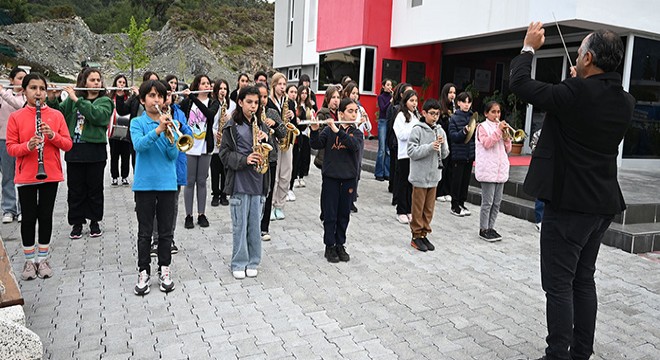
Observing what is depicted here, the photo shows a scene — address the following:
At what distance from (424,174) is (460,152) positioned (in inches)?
81.2

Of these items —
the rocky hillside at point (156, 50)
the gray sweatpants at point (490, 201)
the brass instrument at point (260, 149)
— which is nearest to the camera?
the brass instrument at point (260, 149)

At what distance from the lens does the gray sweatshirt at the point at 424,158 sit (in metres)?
6.04

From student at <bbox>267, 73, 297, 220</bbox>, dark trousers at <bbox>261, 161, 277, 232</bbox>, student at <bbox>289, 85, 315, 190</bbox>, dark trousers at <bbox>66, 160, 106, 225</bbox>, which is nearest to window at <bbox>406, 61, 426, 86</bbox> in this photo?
student at <bbox>289, 85, 315, 190</bbox>

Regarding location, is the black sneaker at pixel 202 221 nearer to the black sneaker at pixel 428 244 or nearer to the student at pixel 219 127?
the student at pixel 219 127

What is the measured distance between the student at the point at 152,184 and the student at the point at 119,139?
3928mm

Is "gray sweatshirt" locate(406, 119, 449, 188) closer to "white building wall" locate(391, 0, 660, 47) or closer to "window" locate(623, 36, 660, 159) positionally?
"white building wall" locate(391, 0, 660, 47)

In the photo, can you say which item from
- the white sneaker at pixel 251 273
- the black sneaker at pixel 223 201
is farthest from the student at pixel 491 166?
the black sneaker at pixel 223 201

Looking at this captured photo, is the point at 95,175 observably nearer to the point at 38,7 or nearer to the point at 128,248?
the point at 128,248

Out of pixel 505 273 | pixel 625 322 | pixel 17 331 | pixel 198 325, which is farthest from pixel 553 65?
pixel 17 331

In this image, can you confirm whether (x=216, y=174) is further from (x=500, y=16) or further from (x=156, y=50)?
(x=156, y=50)

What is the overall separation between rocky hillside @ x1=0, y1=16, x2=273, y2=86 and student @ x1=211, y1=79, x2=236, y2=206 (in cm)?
4375

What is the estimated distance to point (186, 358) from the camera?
3355 millimetres

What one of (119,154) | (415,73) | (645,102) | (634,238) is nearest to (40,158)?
(119,154)

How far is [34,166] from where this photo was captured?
15.6 ft
